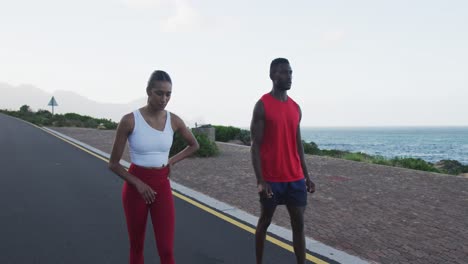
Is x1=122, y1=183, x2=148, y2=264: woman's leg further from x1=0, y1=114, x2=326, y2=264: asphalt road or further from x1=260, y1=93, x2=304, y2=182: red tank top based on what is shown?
x1=0, y1=114, x2=326, y2=264: asphalt road

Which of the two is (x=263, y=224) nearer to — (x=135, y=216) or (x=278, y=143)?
(x=278, y=143)

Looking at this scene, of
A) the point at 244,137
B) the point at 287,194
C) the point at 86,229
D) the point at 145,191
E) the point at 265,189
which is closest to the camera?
the point at 145,191

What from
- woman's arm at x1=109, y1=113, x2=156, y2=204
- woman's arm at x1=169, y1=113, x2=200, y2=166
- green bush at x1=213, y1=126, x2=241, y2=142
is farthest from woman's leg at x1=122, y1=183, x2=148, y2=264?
green bush at x1=213, y1=126, x2=241, y2=142

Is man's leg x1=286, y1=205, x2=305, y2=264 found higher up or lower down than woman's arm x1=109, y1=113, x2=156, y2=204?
lower down

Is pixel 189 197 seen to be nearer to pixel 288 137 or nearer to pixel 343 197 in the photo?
pixel 343 197

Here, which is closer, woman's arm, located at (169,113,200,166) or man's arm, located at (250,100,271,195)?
woman's arm, located at (169,113,200,166)

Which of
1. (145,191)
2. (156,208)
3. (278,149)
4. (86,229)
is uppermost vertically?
(278,149)

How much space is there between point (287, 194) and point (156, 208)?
4.03 ft

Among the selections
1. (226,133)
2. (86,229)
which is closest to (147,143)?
(86,229)

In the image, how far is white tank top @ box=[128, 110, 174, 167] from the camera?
310cm

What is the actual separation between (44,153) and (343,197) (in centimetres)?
1132

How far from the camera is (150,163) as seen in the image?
314cm

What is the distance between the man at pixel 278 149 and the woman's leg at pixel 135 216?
1.07m

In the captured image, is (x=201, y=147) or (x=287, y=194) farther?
(x=201, y=147)
